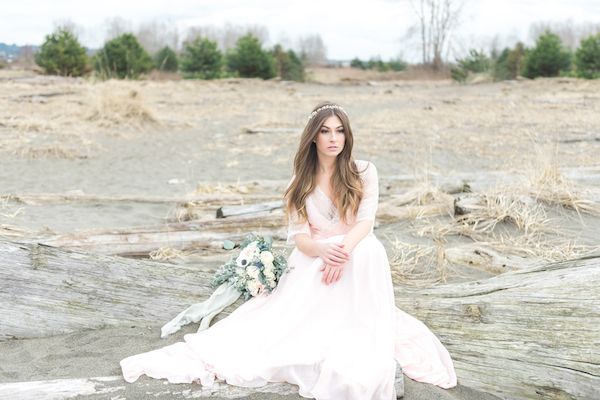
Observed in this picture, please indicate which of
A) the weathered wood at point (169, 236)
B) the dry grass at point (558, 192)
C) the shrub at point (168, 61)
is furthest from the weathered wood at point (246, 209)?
the shrub at point (168, 61)

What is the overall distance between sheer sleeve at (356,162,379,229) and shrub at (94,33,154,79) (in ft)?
76.6

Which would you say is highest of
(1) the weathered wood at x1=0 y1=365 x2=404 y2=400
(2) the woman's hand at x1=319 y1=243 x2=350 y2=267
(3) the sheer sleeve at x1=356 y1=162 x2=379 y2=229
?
(3) the sheer sleeve at x1=356 y1=162 x2=379 y2=229

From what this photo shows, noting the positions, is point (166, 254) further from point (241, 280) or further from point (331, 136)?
point (331, 136)

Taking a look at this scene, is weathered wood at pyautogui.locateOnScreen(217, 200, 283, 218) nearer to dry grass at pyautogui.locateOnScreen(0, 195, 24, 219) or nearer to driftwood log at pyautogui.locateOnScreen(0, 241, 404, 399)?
dry grass at pyautogui.locateOnScreen(0, 195, 24, 219)

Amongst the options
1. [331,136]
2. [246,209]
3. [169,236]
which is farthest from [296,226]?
[246,209]

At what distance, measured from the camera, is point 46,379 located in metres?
3.27

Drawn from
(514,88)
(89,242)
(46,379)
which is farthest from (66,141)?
(514,88)

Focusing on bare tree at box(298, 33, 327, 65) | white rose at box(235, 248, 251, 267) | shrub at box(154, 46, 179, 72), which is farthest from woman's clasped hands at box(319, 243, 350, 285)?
bare tree at box(298, 33, 327, 65)

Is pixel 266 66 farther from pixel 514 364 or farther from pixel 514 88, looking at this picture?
pixel 514 364

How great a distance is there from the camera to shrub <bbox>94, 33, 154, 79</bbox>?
2623 centimetres

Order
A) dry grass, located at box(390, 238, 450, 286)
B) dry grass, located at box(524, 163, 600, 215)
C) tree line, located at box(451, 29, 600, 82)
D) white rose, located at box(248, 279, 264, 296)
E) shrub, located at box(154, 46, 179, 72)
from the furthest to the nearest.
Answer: shrub, located at box(154, 46, 179, 72), tree line, located at box(451, 29, 600, 82), dry grass, located at box(524, 163, 600, 215), dry grass, located at box(390, 238, 450, 286), white rose, located at box(248, 279, 264, 296)

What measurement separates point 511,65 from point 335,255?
96.6 ft

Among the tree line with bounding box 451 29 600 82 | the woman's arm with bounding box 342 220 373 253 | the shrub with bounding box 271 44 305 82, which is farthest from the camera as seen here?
the shrub with bounding box 271 44 305 82

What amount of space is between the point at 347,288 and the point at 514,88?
69.6 ft
